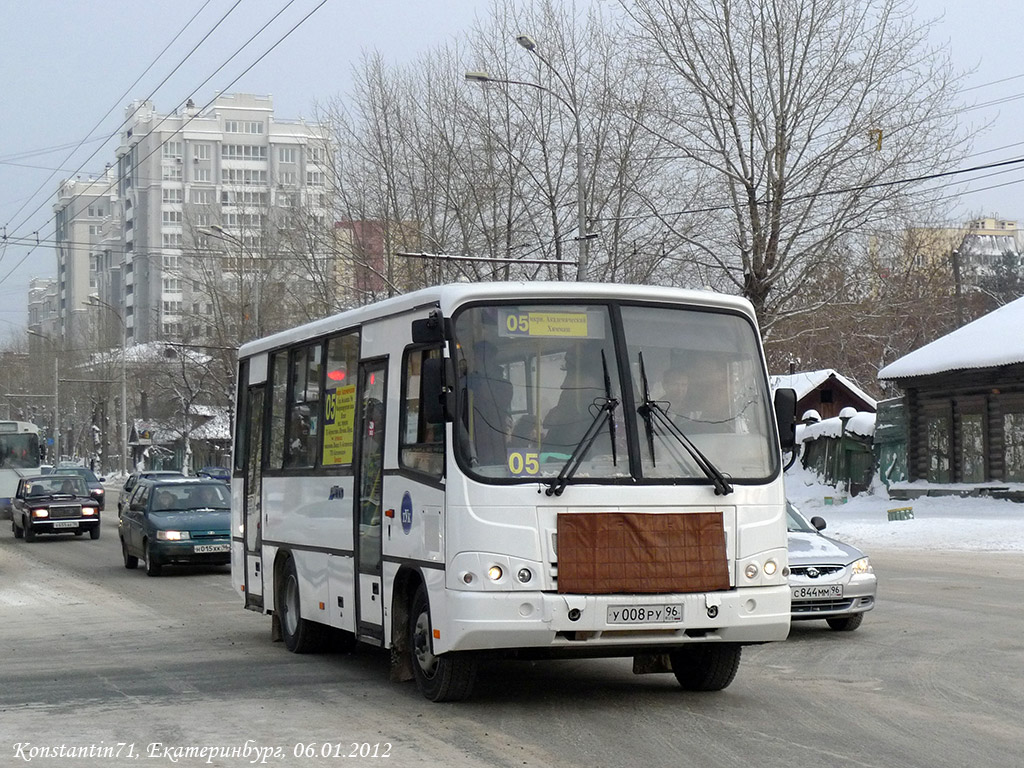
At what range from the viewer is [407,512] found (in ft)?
32.1

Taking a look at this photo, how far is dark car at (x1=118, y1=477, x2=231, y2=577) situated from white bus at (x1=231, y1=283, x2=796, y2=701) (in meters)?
12.8

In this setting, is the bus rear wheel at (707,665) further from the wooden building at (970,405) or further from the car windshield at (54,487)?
the car windshield at (54,487)

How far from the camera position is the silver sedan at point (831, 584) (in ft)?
43.9

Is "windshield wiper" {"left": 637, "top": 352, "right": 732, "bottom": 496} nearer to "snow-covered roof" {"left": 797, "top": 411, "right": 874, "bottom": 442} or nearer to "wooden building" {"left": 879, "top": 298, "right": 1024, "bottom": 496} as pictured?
"wooden building" {"left": 879, "top": 298, "right": 1024, "bottom": 496}

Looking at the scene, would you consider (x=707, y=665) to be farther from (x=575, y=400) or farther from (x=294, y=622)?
(x=294, y=622)

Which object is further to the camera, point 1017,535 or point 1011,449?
point 1011,449

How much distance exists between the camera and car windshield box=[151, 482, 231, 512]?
24.4 m

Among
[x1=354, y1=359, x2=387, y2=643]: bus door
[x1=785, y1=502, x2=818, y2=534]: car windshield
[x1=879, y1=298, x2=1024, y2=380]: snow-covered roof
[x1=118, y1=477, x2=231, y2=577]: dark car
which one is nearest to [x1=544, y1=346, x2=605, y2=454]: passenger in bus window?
[x1=354, y1=359, x2=387, y2=643]: bus door

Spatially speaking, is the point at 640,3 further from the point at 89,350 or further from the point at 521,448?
the point at 89,350

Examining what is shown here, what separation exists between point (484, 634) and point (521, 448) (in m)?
1.17

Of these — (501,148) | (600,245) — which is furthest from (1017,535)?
(501,148)

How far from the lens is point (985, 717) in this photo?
8.99 metres

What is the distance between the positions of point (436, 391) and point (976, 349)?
29405 millimetres

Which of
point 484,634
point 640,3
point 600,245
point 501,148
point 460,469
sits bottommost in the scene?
point 484,634
